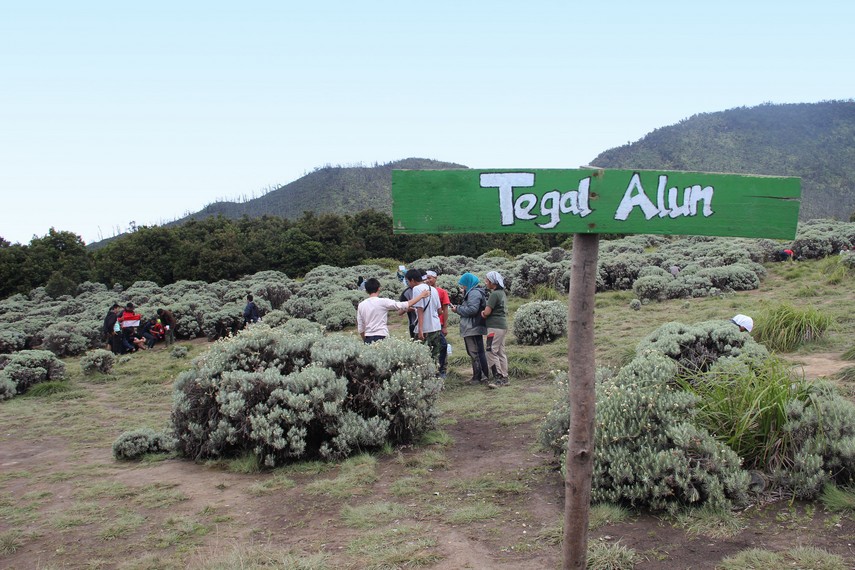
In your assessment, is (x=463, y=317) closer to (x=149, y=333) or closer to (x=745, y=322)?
(x=745, y=322)

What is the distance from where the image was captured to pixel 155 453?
7285 millimetres

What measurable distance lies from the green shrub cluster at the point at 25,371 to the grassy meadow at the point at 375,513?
3927 mm

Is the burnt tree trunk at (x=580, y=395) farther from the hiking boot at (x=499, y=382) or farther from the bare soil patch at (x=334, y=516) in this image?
the hiking boot at (x=499, y=382)

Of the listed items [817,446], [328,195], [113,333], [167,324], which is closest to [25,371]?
[113,333]

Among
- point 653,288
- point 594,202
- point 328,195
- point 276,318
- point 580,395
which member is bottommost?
point 276,318

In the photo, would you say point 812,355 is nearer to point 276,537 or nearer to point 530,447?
point 530,447

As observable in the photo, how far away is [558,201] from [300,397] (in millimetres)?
4102

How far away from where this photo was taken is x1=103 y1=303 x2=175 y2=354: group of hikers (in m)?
18.0

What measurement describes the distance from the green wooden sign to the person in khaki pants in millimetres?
5959

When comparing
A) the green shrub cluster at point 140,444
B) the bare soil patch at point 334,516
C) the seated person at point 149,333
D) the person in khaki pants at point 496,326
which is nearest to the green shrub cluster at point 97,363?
the seated person at point 149,333

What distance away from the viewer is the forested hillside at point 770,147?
7125 centimetres

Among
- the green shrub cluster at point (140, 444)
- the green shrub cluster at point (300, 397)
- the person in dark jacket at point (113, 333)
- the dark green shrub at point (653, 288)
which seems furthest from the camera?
the person in dark jacket at point (113, 333)

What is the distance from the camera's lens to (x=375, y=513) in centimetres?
507

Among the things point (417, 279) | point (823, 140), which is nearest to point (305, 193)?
point (823, 140)
